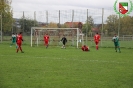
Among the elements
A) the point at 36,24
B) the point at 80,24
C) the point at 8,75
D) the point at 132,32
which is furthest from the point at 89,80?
the point at 36,24

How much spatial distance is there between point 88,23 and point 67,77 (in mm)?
29164

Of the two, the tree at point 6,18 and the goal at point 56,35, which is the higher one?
the tree at point 6,18

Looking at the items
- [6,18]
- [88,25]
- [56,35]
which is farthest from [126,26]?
[6,18]

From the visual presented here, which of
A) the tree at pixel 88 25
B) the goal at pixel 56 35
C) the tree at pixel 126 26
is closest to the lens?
the tree at pixel 126 26

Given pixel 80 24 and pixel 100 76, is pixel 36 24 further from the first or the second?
pixel 100 76

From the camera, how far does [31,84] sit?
9375mm

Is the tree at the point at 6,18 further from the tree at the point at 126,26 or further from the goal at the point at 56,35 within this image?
the tree at the point at 126,26

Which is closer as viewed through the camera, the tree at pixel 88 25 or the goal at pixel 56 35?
the goal at pixel 56 35

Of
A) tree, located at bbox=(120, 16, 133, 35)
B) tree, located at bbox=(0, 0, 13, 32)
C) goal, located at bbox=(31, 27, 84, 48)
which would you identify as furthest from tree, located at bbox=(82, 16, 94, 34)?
tree, located at bbox=(0, 0, 13, 32)

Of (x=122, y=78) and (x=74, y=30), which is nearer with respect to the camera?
(x=122, y=78)

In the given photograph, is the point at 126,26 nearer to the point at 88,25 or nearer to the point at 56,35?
the point at 88,25

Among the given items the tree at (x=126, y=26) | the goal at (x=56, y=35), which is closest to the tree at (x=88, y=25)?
the goal at (x=56, y=35)

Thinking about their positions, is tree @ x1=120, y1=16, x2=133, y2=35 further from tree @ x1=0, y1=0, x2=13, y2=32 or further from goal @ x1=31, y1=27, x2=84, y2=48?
tree @ x1=0, y1=0, x2=13, y2=32

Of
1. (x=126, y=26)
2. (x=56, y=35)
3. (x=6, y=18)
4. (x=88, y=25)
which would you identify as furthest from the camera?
(x=6, y=18)
